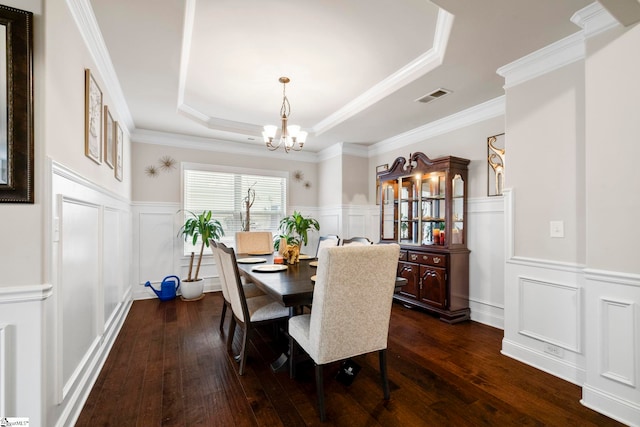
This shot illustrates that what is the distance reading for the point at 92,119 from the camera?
6.92 feet

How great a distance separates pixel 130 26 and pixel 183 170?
110 inches

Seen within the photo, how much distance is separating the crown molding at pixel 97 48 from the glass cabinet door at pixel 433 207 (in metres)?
3.54

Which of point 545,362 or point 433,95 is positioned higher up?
point 433,95

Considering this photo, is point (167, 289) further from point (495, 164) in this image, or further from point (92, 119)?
point (495, 164)

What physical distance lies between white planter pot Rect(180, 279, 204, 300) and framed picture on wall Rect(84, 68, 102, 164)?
92.0 inches

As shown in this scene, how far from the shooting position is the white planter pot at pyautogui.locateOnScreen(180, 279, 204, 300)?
13.7 feet

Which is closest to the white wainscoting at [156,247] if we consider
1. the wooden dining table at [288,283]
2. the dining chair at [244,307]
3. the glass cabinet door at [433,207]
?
the wooden dining table at [288,283]

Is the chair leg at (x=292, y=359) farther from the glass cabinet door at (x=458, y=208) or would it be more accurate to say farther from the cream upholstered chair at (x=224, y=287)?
the glass cabinet door at (x=458, y=208)

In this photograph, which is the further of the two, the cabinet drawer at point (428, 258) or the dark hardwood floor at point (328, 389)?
the cabinet drawer at point (428, 258)

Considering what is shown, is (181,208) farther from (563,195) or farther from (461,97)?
(563,195)

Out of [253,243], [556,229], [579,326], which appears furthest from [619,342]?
[253,243]

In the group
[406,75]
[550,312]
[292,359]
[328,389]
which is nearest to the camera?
[328,389]

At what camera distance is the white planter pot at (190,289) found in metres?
4.17

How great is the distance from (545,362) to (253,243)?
329 cm
